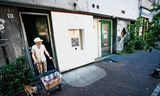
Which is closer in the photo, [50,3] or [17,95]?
[17,95]

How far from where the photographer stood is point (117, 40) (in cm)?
841

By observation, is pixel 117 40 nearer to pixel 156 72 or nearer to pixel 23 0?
pixel 156 72

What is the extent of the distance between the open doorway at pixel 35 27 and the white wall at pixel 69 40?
34 centimetres

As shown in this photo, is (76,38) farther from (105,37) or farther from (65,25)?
(105,37)

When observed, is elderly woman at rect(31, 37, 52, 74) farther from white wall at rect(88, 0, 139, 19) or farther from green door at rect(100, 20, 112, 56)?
green door at rect(100, 20, 112, 56)

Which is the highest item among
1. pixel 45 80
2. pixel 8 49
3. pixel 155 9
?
pixel 155 9

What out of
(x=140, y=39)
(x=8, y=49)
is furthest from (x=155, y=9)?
(x=140, y=39)

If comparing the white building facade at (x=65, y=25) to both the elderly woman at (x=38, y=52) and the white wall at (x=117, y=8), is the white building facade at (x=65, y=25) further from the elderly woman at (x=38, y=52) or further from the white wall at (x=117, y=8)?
the elderly woman at (x=38, y=52)

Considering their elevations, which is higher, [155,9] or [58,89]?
[155,9]

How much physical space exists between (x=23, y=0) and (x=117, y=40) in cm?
691

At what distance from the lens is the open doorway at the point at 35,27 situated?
4.02 metres

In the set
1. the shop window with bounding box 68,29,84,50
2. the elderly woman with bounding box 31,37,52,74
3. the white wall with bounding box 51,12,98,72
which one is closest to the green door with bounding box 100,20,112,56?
the white wall with bounding box 51,12,98,72

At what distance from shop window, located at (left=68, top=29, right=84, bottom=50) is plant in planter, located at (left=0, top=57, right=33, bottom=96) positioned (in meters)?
2.73

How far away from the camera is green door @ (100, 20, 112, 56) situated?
750 cm
